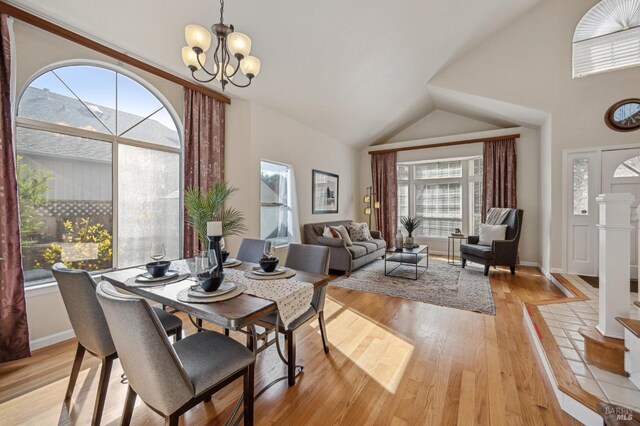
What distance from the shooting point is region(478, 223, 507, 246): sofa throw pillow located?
4656 mm

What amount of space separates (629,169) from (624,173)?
70 millimetres

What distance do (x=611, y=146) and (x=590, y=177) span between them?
46cm

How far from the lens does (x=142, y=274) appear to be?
189cm

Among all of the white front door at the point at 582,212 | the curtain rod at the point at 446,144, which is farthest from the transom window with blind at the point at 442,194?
the white front door at the point at 582,212

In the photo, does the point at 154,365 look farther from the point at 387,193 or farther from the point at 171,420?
the point at 387,193

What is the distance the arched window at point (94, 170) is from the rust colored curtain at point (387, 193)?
4752 millimetres

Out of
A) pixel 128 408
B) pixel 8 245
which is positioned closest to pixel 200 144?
pixel 8 245

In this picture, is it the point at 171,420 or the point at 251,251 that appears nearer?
the point at 171,420

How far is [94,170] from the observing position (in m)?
2.72

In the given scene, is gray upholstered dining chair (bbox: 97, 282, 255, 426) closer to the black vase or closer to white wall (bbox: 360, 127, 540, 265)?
the black vase

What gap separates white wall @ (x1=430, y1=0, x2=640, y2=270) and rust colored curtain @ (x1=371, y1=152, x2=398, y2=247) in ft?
8.22

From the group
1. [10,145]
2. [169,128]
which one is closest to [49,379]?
[10,145]

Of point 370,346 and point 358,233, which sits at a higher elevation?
point 358,233

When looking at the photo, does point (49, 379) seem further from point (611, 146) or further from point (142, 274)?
point (611, 146)
